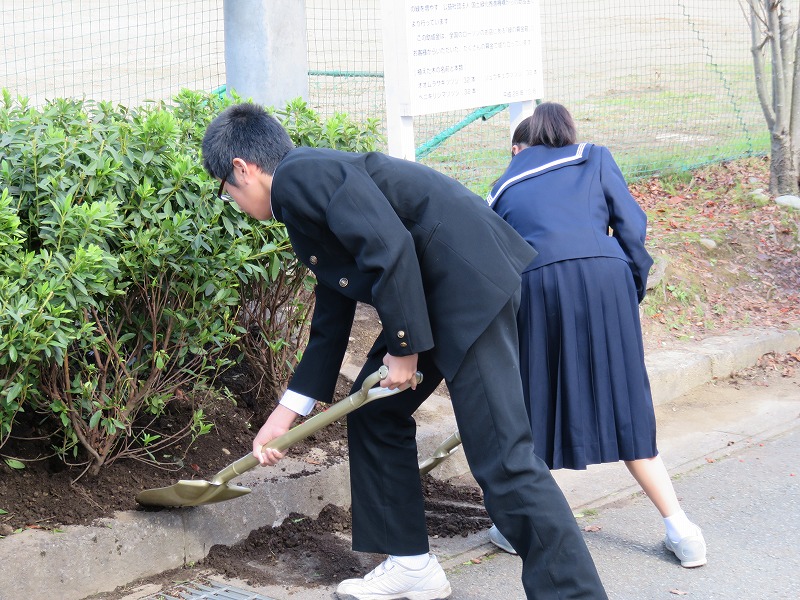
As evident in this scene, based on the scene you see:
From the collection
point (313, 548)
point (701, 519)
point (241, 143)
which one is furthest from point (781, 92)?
point (241, 143)

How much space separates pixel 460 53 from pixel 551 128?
144 cm

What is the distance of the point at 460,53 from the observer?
4805mm

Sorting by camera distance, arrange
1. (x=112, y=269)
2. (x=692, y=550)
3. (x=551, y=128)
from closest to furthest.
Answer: (x=112, y=269)
(x=692, y=550)
(x=551, y=128)

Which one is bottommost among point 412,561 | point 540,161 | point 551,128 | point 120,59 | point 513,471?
point 412,561

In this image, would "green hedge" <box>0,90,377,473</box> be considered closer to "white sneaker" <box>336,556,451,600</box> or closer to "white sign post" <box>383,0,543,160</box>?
"white sneaker" <box>336,556,451,600</box>

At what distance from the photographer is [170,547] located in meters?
3.33

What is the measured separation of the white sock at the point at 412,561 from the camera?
10.4 ft

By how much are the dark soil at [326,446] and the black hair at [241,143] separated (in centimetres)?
131

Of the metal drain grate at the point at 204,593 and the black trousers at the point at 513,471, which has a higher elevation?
the black trousers at the point at 513,471

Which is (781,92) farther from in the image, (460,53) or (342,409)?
(342,409)

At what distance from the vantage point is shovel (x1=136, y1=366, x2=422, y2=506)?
9.29ft

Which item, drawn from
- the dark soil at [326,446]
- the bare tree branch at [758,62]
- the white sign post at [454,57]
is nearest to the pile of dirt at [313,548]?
the dark soil at [326,446]

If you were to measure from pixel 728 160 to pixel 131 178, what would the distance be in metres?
7.07

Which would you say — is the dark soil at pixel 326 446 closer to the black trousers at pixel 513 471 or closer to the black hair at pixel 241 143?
the black trousers at pixel 513 471
